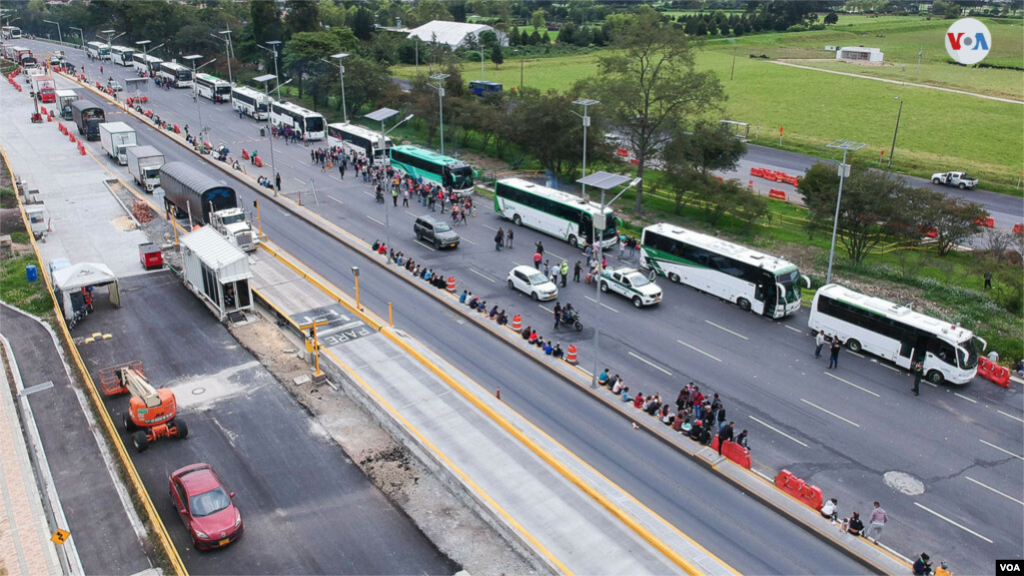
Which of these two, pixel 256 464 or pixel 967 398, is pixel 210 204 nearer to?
pixel 256 464

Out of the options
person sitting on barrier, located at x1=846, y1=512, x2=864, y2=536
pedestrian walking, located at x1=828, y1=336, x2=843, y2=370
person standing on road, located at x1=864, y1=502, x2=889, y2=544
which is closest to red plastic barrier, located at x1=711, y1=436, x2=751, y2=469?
person sitting on barrier, located at x1=846, y1=512, x2=864, y2=536

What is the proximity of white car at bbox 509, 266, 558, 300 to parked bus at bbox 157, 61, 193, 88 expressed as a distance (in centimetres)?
9052

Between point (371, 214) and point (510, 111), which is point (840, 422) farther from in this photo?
point (510, 111)

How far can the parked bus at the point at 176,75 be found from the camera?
112 metres

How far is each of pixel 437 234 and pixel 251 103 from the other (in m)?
53.5

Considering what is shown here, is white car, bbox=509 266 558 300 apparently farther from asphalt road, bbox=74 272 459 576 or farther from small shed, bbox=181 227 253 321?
Answer: asphalt road, bbox=74 272 459 576

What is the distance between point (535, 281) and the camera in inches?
1610

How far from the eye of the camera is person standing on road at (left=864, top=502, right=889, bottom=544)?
73.6 ft

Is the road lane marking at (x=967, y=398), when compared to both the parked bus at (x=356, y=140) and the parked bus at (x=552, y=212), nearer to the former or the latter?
the parked bus at (x=552, y=212)

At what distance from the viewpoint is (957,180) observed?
6694cm

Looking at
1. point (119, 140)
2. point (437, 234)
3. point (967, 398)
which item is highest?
point (119, 140)

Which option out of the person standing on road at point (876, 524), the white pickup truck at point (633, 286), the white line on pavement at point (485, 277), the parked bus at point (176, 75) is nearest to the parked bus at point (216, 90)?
the parked bus at point (176, 75)

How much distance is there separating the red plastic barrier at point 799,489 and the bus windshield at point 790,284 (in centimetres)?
1485

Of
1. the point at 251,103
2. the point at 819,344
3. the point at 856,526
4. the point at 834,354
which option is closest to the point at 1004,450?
the point at 834,354
